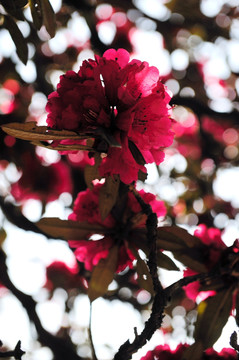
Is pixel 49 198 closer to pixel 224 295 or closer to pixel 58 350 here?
pixel 58 350

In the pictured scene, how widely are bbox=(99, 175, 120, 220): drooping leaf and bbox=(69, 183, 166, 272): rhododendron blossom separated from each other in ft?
0.28

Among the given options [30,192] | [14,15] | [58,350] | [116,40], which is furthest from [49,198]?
[14,15]

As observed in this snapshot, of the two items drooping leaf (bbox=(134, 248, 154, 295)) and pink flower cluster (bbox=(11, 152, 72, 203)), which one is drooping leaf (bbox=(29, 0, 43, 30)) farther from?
pink flower cluster (bbox=(11, 152, 72, 203))

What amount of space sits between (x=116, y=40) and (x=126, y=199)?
8.52 ft

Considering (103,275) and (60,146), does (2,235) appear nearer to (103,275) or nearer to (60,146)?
(103,275)

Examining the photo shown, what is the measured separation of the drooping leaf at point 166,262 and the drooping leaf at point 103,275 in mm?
126

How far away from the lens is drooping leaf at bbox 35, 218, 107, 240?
1.16 metres

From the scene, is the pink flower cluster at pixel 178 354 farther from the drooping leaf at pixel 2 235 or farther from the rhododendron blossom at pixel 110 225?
the drooping leaf at pixel 2 235

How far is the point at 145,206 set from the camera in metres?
0.96

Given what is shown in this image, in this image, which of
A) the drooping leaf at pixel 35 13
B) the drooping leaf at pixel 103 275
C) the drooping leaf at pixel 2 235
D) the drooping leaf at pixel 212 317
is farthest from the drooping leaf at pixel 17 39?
the drooping leaf at pixel 2 235

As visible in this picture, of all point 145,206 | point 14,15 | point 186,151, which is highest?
point 14,15

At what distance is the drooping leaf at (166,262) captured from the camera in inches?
44.5

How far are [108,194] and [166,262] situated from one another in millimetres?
244

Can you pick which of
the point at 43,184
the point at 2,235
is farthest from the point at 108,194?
the point at 43,184
